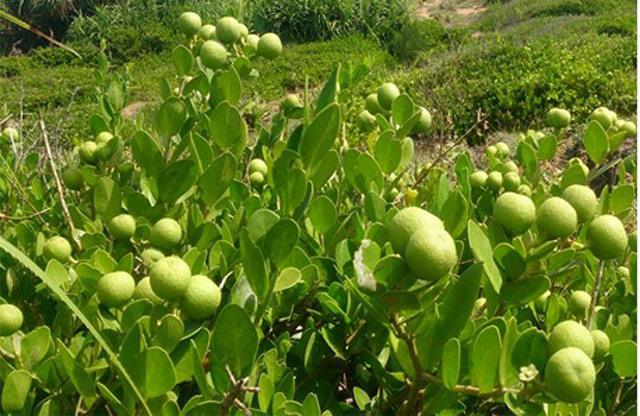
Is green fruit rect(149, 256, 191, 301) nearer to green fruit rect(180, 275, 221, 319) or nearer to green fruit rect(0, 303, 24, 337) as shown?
green fruit rect(180, 275, 221, 319)

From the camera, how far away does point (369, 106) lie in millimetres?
1315

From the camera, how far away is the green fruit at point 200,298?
770mm

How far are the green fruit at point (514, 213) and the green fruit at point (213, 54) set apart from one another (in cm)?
58

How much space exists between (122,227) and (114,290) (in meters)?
0.23

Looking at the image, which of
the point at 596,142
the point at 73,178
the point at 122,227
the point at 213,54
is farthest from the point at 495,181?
the point at 73,178

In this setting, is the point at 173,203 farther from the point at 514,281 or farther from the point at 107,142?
the point at 514,281

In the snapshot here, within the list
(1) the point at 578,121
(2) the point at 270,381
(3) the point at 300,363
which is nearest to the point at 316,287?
(3) the point at 300,363

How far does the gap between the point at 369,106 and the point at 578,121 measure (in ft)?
17.3

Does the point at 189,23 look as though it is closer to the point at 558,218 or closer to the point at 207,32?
the point at 207,32

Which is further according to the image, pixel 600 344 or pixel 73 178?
pixel 73 178

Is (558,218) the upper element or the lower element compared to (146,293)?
upper

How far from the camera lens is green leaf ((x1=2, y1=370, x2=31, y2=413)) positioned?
75 cm

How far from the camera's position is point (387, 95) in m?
1.24

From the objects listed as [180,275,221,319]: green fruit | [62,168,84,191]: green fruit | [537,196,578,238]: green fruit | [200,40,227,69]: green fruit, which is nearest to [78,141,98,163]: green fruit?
[62,168,84,191]: green fruit
